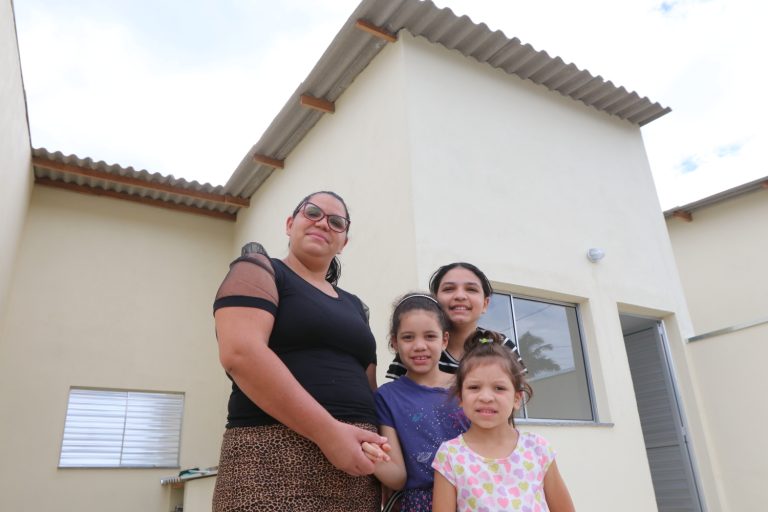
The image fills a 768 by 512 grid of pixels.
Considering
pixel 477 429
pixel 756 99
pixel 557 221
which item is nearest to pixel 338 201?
pixel 477 429

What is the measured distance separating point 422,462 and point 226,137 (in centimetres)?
900

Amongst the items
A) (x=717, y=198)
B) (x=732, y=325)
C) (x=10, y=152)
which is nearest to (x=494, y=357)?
(x=10, y=152)

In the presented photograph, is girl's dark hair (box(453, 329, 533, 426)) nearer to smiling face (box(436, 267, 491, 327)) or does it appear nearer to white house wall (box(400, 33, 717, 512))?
smiling face (box(436, 267, 491, 327))

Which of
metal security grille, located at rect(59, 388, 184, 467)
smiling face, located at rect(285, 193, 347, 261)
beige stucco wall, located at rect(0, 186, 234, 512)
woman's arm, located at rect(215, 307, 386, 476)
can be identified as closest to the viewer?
woman's arm, located at rect(215, 307, 386, 476)

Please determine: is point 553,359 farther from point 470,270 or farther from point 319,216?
point 319,216

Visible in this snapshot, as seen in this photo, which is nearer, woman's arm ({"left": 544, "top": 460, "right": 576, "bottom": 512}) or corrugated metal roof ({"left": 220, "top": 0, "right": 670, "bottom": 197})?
woman's arm ({"left": 544, "top": 460, "right": 576, "bottom": 512})

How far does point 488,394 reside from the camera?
5.48 ft

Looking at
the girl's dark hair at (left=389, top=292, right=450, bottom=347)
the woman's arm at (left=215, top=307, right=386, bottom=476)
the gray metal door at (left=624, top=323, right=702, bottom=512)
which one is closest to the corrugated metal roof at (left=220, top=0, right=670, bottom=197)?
the gray metal door at (left=624, top=323, right=702, bottom=512)

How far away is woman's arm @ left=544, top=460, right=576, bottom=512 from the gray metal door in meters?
4.72

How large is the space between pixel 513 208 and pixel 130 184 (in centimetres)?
498

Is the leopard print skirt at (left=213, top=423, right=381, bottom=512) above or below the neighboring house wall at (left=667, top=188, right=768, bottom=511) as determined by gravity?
below

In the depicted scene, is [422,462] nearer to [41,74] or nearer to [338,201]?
[338,201]

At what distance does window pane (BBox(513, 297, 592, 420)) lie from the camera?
485 cm

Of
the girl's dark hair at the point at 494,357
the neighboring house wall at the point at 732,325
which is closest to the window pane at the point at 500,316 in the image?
the neighboring house wall at the point at 732,325
